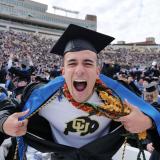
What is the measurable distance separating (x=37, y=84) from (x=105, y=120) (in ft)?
1.91

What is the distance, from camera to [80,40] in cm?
248

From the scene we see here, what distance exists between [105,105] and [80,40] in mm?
527

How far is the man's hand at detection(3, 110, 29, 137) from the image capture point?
7.34 feet

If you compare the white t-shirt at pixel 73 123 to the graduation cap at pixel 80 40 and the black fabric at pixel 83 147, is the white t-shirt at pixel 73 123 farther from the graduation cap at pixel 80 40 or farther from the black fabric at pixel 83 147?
the graduation cap at pixel 80 40

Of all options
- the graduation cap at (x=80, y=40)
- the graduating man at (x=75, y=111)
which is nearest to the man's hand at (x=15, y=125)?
the graduating man at (x=75, y=111)

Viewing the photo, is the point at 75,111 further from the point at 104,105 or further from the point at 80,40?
the point at 80,40

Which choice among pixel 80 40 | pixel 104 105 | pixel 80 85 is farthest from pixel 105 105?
pixel 80 40

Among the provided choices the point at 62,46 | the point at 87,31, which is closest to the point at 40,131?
the point at 62,46

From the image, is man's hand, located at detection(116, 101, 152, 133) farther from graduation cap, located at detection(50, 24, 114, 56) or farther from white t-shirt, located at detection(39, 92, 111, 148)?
graduation cap, located at detection(50, 24, 114, 56)

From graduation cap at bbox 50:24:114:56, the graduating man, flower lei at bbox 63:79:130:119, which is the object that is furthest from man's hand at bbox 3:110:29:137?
graduation cap at bbox 50:24:114:56

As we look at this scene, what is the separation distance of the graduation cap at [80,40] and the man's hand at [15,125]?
0.57 meters

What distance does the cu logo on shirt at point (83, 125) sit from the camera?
2.44 metres

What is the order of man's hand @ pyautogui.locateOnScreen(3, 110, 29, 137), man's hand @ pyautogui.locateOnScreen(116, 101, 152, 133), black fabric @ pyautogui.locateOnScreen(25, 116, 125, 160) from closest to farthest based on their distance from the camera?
man's hand @ pyautogui.locateOnScreen(116, 101, 152, 133) → man's hand @ pyautogui.locateOnScreen(3, 110, 29, 137) → black fabric @ pyautogui.locateOnScreen(25, 116, 125, 160)

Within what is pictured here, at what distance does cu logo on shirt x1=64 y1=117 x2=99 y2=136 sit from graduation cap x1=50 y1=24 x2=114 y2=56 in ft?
1.63
